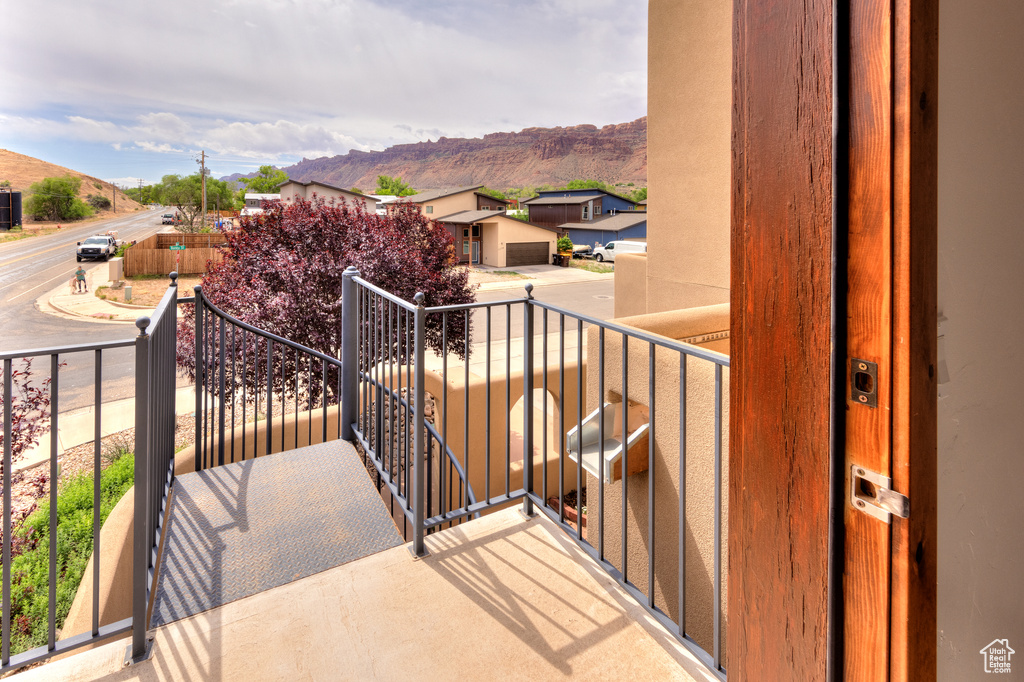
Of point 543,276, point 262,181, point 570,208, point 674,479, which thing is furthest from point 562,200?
point 262,181

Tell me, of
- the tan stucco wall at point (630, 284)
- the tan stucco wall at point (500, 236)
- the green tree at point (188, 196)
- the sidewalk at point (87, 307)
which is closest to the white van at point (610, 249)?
the tan stucco wall at point (500, 236)

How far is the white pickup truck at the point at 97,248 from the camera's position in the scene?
66.2 feet

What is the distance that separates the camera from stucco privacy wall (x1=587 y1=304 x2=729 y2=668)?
88.4 inches

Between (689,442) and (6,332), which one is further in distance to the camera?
(6,332)

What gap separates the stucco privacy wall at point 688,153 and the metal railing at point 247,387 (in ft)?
12.6

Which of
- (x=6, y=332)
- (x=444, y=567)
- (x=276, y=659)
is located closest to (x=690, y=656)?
(x=444, y=567)

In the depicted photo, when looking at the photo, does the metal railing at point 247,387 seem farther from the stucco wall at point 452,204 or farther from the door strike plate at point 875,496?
the stucco wall at point 452,204

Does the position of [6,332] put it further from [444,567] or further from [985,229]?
[985,229]

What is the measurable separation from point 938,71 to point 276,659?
1.78 meters

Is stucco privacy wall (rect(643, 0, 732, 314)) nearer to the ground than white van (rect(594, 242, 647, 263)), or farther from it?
nearer to the ground

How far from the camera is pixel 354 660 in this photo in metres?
1.41

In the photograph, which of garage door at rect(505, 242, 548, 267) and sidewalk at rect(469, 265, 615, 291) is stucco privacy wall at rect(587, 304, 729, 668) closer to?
sidewalk at rect(469, 265, 615, 291)

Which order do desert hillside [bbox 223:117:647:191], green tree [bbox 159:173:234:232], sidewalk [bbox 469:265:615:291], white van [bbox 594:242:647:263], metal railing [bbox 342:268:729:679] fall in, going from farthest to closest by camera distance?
desert hillside [bbox 223:117:647:191] < green tree [bbox 159:173:234:232] < white van [bbox 594:242:647:263] < sidewalk [bbox 469:265:615:291] < metal railing [bbox 342:268:729:679]

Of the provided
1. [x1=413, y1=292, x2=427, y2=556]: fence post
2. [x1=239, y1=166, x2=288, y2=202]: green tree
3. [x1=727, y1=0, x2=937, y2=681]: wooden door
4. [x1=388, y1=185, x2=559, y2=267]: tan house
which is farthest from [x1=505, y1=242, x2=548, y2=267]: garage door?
[x1=239, y1=166, x2=288, y2=202]: green tree
